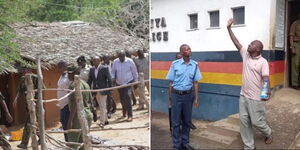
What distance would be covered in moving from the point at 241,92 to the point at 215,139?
0.28m

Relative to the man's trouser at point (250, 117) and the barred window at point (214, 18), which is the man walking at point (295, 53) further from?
the barred window at point (214, 18)

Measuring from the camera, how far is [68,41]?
16.6ft

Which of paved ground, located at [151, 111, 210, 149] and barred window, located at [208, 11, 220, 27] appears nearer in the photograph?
barred window, located at [208, 11, 220, 27]

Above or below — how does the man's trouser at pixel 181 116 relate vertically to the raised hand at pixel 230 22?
below

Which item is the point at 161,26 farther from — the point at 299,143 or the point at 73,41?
the point at 73,41

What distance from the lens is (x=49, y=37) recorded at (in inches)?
195

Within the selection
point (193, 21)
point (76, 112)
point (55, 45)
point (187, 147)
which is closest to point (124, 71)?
point (76, 112)

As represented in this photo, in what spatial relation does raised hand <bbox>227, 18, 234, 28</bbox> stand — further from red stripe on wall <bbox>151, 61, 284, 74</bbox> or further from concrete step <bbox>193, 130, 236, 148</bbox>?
concrete step <bbox>193, 130, 236, 148</bbox>

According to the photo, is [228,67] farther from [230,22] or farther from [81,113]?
[81,113]

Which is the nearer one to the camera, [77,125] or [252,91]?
[252,91]

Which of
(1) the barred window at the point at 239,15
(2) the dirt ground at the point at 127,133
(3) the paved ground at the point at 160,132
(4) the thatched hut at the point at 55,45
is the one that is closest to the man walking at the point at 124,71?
(2) the dirt ground at the point at 127,133

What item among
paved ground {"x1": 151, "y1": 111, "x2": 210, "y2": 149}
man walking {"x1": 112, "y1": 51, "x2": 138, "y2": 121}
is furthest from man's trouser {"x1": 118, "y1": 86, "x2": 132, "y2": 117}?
paved ground {"x1": 151, "y1": 111, "x2": 210, "y2": 149}

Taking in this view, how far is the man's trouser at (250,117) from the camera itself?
1.48m

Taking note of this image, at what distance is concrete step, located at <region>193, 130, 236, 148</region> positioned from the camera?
1568 mm
